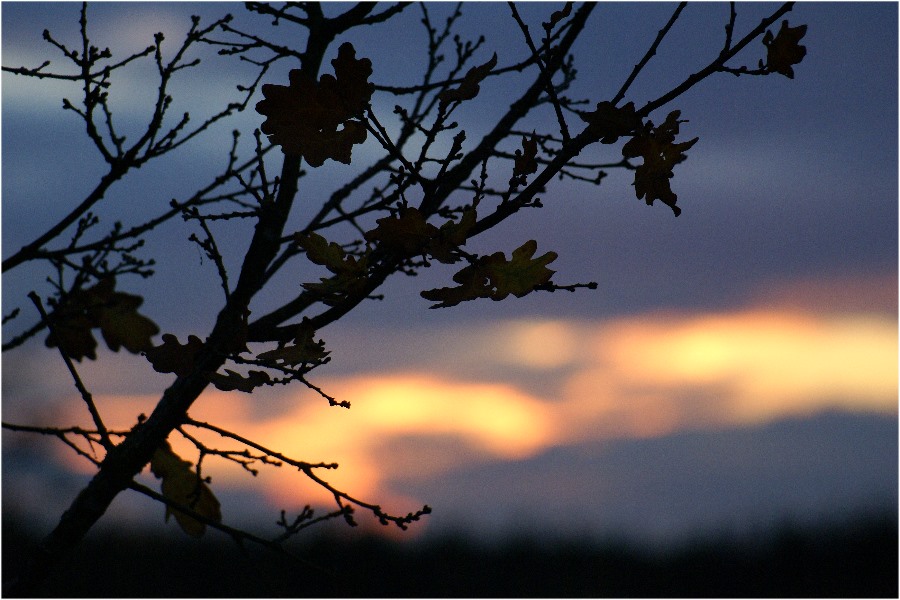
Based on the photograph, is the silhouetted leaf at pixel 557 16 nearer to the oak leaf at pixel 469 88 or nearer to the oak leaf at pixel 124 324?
the oak leaf at pixel 469 88

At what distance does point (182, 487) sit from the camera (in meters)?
3.86

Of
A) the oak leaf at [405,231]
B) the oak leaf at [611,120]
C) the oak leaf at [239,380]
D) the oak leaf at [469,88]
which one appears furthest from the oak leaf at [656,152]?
the oak leaf at [239,380]

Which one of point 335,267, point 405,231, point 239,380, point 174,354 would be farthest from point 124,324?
point 405,231

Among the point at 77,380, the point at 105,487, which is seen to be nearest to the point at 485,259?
the point at 77,380

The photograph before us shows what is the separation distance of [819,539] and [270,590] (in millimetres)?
6767

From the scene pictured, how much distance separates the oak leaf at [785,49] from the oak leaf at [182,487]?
2819 mm

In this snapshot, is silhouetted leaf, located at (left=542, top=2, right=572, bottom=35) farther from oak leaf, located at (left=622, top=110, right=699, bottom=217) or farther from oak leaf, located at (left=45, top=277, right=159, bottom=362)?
oak leaf, located at (left=45, top=277, right=159, bottom=362)

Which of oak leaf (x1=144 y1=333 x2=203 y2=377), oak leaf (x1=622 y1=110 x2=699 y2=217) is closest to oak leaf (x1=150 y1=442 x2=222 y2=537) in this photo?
oak leaf (x1=144 y1=333 x2=203 y2=377)

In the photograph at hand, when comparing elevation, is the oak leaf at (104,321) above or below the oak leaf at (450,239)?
above

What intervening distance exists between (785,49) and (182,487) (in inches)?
121

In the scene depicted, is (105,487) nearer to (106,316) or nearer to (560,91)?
(106,316)

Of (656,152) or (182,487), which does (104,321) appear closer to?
(182,487)

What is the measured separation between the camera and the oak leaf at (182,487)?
3707mm

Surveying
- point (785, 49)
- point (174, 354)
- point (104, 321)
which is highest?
point (785, 49)
